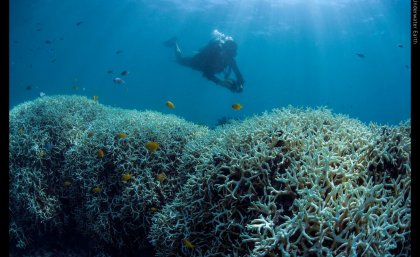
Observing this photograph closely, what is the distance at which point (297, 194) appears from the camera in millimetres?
3914

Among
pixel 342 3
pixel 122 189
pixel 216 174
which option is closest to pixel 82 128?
pixel 122 189

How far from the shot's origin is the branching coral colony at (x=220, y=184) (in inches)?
134

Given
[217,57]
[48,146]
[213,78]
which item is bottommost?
[213,78]

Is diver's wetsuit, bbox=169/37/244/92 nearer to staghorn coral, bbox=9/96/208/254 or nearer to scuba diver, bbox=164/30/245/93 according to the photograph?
scuba diver, bbox=164/30/245/93

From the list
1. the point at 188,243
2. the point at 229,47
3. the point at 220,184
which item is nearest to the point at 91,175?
the point at 188,243

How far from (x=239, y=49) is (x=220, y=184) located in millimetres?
71739

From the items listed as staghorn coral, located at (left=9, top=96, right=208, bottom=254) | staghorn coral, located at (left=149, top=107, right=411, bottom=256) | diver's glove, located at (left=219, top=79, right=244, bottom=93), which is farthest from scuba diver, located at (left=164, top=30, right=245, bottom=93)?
staghorn coral, located at (left=149, top=107, right=411, bottom=256)

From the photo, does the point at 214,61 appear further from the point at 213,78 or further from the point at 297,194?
the point at 297,194

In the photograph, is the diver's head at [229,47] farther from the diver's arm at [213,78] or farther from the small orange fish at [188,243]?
the small orange fish at [188,243]

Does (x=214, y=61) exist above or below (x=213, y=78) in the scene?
above

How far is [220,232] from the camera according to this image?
436cm

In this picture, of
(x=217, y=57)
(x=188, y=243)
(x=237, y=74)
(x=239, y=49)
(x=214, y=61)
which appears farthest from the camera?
(x=239, y=49)

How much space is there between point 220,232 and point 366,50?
64992 mm

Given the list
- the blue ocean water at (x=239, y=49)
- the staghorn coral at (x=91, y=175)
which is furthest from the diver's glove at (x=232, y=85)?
the staghorn coral at (x=91, y=175)
